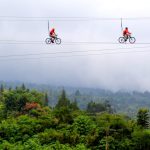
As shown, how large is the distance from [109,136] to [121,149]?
2493 mm

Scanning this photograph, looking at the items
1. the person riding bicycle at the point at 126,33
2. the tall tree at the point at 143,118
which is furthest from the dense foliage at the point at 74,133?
the person riding bicycle at the point at 126,33

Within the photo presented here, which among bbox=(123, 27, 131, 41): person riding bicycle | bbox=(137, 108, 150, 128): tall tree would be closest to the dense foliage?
bbox=(137, 108, 150, 128): tall tree

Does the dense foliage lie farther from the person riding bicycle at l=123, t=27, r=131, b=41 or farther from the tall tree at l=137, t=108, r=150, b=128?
the person riding bicycle at l=123, t=27, r=131, b=41

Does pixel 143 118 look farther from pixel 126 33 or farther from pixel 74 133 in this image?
pixel 126 33

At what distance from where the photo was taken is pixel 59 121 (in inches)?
3004

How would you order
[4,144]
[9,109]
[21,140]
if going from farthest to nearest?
[9,109] < [21,140] < [4,144]

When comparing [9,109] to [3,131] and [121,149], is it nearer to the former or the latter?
[3,131]

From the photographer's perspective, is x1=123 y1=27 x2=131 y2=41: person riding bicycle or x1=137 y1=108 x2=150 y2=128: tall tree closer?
x1=123 y1=27 x2=131 y2=41: person riding bicycle

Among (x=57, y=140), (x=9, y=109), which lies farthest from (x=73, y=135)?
(x=9, y=109)

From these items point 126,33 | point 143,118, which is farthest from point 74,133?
point 126,33

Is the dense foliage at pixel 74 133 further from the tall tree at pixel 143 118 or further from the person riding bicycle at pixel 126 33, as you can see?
the person riding bicycle at pixel 126 33

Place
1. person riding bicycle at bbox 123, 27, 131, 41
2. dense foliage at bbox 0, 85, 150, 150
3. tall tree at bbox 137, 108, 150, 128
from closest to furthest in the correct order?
person riding bicycle at bbox 123, 27, 131, 41 → dense foliage at bbox 0, 85, 150, 150 → tall tree at bbox 137, 108, 150, 128

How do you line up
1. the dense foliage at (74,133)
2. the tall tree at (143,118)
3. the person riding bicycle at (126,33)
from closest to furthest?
the person riding bicycle at (126,33) → the dense foliage at (74,133) → the tall tree at (143,118)

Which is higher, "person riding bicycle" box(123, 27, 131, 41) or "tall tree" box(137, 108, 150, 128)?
"person riding bicycle" box(123, 27, 131, 41)
